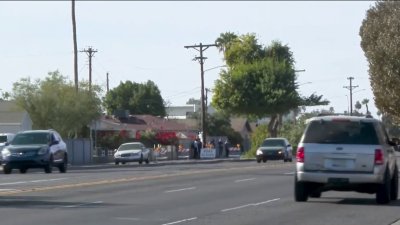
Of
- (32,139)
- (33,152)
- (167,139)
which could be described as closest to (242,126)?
(167,139)

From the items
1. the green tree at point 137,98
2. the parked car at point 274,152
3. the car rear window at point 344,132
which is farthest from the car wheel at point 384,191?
the green tree at point 137,98

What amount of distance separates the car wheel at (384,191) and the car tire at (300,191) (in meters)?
1.61

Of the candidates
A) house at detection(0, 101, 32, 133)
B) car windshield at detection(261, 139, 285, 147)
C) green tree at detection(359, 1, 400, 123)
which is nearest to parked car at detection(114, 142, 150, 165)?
car windshield at detection(261, 139, 285, 147)

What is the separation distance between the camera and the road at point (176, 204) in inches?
778

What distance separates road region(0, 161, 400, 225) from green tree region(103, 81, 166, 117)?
3935 inches

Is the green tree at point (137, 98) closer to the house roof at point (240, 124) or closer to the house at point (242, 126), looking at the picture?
the house roof at point (240, 124)

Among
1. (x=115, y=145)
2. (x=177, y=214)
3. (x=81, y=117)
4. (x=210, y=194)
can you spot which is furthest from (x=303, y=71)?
(x=177, y=214)

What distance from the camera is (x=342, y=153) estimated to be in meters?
22.8

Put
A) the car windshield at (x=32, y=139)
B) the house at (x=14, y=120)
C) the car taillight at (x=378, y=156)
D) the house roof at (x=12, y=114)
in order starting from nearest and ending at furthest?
the car taillight at (x=378, y=156) < the car windshield at (x=32, y=139) < the house at (x=14, y=120) < the house roof at (x=12, y=114)

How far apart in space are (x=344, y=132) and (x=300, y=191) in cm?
177

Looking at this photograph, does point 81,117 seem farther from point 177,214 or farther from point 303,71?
point 177,214

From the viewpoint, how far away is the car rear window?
75.1ft

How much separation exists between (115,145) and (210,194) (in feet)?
189

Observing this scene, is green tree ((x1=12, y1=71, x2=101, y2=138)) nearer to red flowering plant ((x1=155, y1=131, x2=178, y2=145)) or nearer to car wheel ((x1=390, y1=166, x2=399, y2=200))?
red flowering plant ((x1=155, y1=131, x2=178, y2=145))
